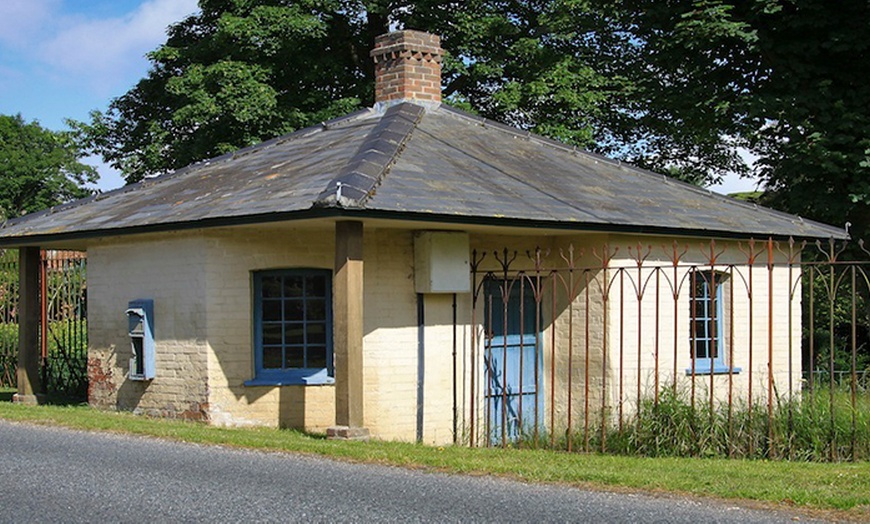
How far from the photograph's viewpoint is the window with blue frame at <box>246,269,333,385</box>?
1437 cm

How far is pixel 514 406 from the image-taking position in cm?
1546

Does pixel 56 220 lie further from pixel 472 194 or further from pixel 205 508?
pixel 205 508

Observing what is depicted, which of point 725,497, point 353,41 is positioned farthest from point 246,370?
point 353,41

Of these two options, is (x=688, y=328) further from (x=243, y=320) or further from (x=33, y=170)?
(x=33, y=170)

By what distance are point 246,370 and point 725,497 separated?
7.47m

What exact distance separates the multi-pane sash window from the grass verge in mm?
1652

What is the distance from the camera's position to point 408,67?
17.3 metres

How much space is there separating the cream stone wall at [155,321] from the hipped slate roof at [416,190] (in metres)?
0.55

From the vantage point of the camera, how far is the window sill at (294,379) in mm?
14255

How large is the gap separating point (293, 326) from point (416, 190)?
2821 mm

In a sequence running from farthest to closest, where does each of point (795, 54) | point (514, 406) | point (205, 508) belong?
point (795, 54) → point (514, 406) → point (205, 508)

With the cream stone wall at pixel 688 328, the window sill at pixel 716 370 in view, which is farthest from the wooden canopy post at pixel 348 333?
the window sill at pixel 716 370

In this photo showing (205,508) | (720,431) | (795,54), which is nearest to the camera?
(205,508)

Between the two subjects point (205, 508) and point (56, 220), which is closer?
point (205, 508)
